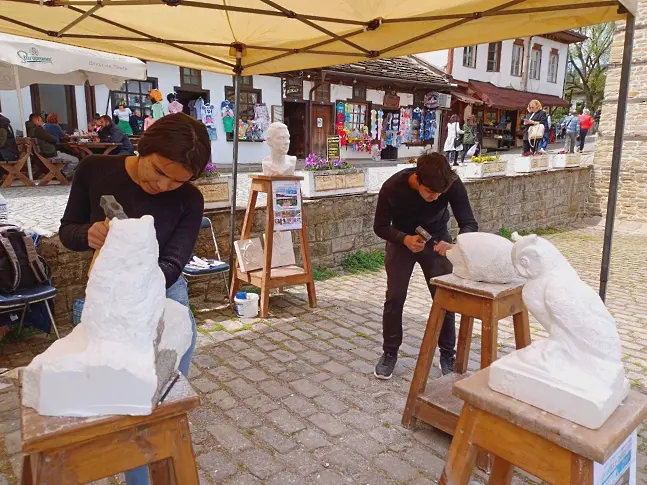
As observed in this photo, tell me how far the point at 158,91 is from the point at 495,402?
11810 mm

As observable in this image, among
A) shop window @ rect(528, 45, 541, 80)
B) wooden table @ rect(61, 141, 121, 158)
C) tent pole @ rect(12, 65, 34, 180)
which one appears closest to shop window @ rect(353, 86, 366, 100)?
wooden table @ rect(61, 141, 121, 158)

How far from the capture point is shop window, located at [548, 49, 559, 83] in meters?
24.4

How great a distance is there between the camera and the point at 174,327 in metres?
1.74

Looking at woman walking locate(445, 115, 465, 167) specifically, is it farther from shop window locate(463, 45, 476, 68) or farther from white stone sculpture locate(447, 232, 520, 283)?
white stone sculpture locate(447, 232, 520, 283)

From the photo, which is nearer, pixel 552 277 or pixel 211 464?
pixel 552 277

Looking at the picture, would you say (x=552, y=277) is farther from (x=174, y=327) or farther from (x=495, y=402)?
(x=174, y=327)

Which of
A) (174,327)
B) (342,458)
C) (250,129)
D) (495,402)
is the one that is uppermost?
(250,129)

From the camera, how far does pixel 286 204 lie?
15.9ft

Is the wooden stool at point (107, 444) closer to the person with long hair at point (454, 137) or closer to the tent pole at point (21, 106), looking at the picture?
the tent pole at point (21, 106)

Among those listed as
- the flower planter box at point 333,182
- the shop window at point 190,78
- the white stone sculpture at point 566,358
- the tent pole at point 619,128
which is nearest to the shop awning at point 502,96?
the shop window at point 190,78

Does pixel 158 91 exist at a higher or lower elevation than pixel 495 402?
higher

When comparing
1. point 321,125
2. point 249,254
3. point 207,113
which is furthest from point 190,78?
point 249,254

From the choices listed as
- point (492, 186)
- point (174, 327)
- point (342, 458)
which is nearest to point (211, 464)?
point (342, 458)

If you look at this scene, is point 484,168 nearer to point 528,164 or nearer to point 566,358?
point 528,164
